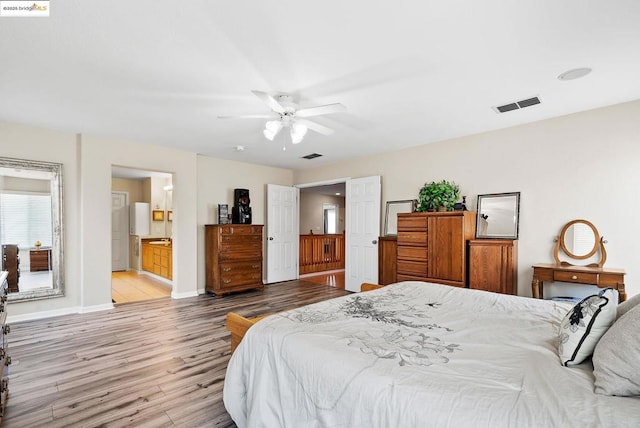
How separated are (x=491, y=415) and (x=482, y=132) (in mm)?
4059

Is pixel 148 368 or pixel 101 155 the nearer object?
pixel 148 368

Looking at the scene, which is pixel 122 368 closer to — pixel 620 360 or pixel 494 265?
pixel 620 360

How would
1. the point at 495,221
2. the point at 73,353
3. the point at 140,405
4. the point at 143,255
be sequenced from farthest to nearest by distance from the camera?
the point at 143,255
the point at 495,221
the point at 73,353
the point at 140,405

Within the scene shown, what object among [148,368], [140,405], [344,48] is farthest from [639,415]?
[148,368]

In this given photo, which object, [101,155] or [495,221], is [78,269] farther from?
[495,221]

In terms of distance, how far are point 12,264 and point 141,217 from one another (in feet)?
12.5

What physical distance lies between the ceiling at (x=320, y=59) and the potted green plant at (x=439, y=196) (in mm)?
947

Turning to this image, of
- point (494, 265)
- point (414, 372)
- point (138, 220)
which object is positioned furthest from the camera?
point (138, 220)

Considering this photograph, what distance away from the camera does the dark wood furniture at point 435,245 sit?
3924 mm

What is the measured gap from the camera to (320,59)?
235 cm

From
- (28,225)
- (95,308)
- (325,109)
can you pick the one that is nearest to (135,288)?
(95,308)

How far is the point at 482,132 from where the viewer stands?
420cm

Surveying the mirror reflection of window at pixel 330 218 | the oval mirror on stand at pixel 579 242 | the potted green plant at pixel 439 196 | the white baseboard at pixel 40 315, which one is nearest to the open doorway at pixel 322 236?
the mirror reflection of window at pixel 330 218

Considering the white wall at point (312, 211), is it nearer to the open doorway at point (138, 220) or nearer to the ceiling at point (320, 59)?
the open doorway at point (138, 220)
